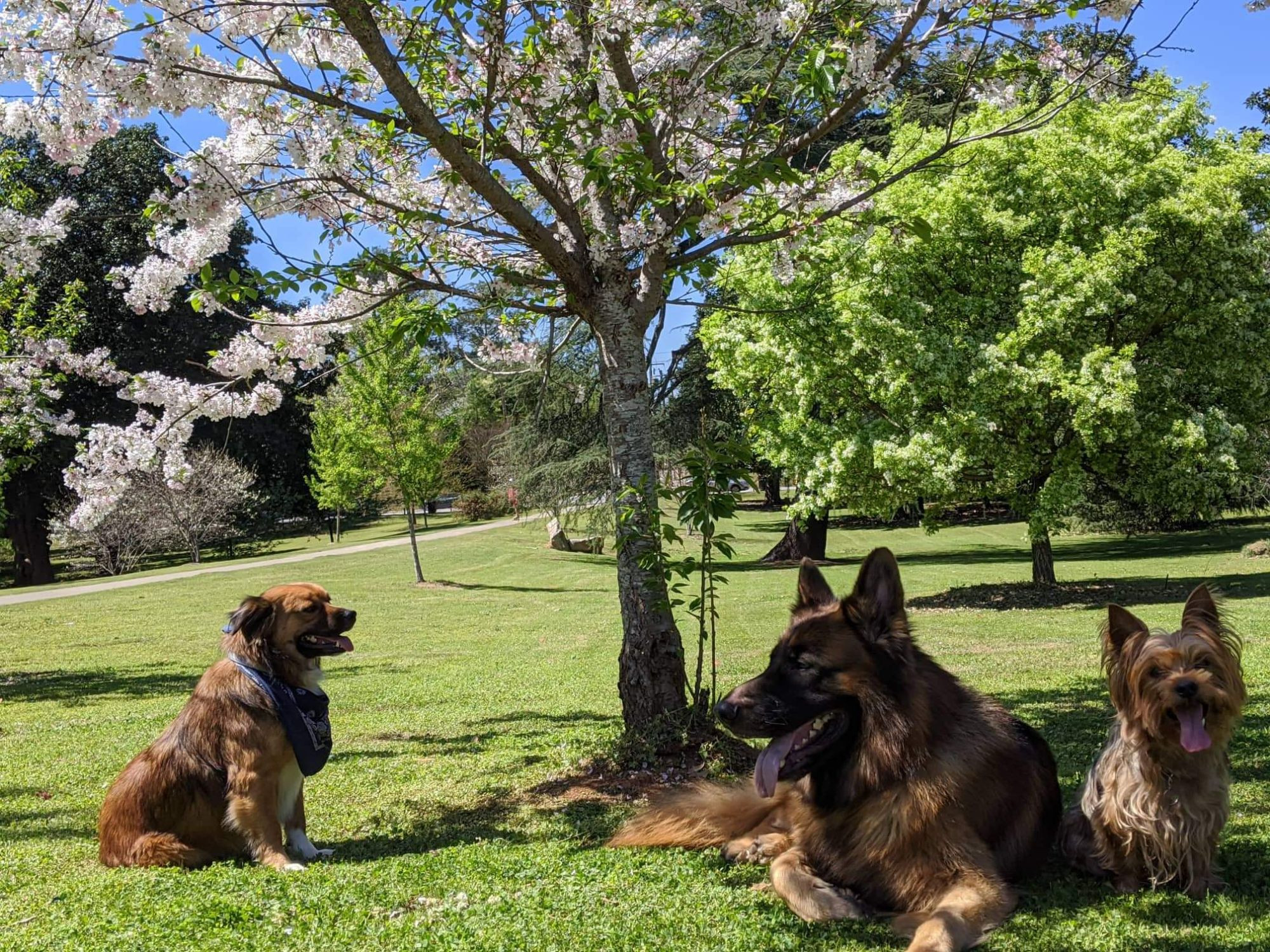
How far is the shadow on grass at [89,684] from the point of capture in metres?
12.6

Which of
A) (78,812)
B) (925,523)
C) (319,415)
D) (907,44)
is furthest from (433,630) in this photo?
(319,415)

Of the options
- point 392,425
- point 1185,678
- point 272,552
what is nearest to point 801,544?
point 392,425

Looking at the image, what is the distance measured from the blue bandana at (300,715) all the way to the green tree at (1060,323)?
44.0ft

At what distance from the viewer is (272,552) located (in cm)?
4388

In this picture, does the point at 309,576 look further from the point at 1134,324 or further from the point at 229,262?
the point at 1134,324

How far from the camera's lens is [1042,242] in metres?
18.9

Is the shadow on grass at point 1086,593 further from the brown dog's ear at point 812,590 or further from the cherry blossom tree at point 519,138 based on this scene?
the brown dog's ear at point 812,590

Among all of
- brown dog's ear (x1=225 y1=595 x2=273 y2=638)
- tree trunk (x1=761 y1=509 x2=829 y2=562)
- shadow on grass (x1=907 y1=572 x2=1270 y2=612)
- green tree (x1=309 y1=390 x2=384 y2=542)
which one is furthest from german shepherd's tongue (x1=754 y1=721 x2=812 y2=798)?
tree trunk (x1=761 y1=509 x2=829 y2=562)

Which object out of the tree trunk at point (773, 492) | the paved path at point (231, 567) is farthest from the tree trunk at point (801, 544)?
the paved path at point (231, 567)

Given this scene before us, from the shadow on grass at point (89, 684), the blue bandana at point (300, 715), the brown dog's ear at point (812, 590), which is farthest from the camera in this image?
the shadow on grass at point (89, 684)

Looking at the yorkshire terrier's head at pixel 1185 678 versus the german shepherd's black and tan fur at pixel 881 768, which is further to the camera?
the german shepherd's black and tan fur at pixel 881 768

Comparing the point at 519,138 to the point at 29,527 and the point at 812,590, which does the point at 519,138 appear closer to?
the point at 812,590

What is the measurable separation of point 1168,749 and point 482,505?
175 feet

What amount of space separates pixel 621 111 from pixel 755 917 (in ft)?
15.0
